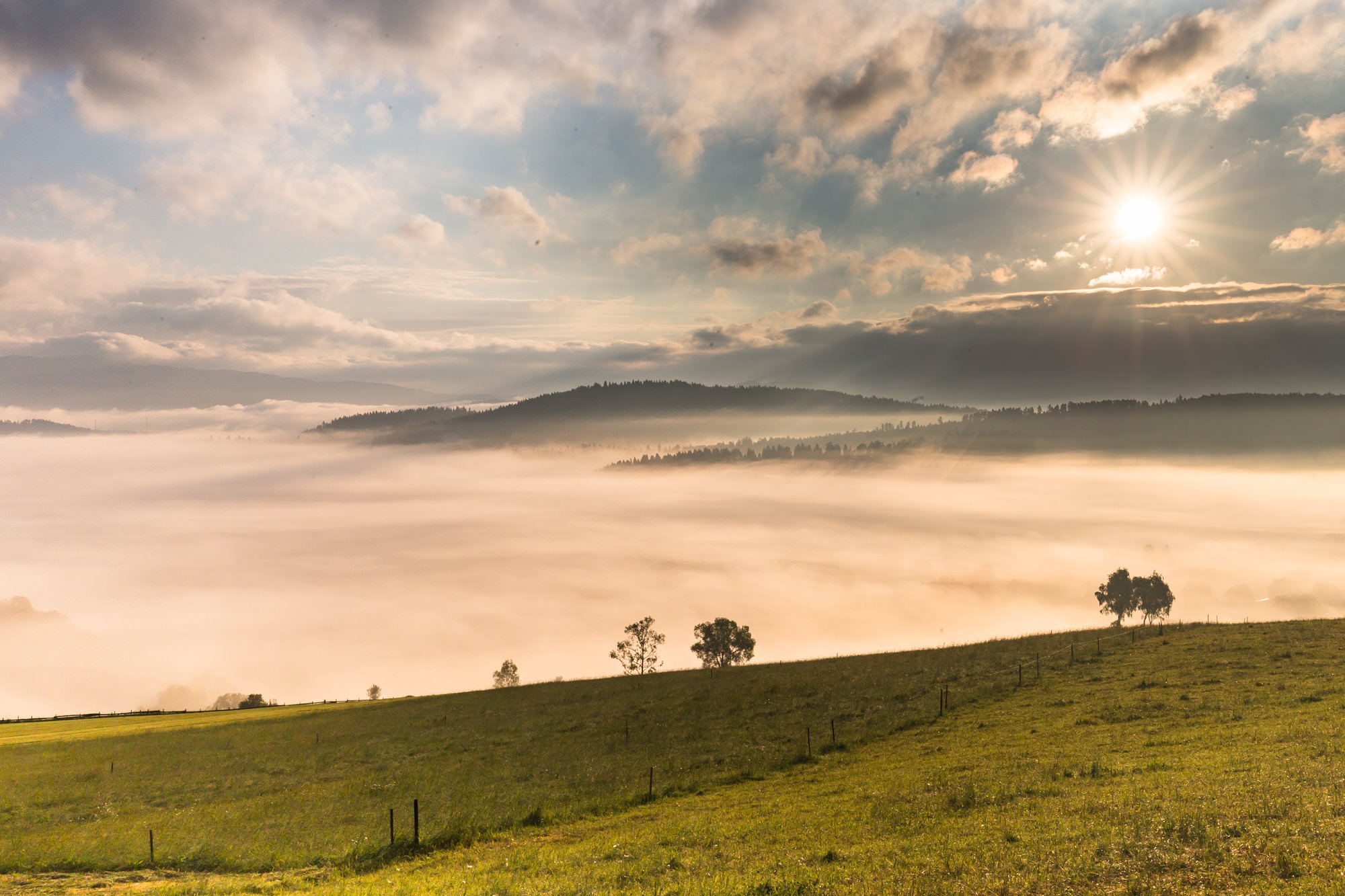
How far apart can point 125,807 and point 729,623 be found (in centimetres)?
9417

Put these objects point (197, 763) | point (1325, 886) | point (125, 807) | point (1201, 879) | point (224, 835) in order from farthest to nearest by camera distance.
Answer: point (197, 763) → point (125, 807) → point (224, 835) → point (1201, 879) → point (1325, 886)

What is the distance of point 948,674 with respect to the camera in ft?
164

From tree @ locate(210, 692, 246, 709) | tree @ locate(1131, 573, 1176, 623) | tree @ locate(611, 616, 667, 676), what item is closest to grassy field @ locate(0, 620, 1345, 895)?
tree @ locate(1131, 573, 1176, 623)

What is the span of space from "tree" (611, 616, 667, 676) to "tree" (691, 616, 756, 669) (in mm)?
14300

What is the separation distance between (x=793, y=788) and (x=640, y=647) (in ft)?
357

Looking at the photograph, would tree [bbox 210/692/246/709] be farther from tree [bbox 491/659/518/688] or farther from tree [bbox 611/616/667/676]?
tree [bbox 611/616/667/676]

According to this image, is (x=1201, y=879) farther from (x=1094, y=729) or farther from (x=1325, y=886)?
(x=1094, y=729)

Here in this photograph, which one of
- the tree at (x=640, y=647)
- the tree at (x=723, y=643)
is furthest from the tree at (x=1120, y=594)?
the tree at (x=640, y=647)

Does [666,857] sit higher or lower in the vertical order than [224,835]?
higher

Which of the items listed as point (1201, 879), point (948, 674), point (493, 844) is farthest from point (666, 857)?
point (948, 674)

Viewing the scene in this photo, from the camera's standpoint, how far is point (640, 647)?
134250 millimetres

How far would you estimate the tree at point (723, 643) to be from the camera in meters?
119

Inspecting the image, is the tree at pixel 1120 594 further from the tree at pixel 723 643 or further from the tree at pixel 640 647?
the tree at pixel 640 647

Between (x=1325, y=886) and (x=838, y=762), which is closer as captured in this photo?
(x=1325, y=886)
